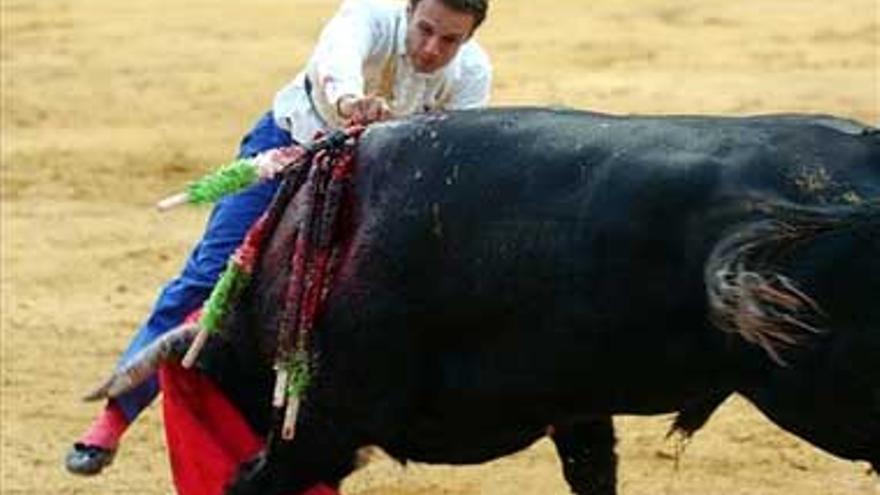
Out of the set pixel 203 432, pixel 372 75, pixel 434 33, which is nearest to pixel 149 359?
pixel 203 432

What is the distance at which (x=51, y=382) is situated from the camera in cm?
771

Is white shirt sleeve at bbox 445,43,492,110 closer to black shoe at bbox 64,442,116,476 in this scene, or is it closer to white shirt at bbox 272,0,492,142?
white shirt at bbox 272,0,492,142

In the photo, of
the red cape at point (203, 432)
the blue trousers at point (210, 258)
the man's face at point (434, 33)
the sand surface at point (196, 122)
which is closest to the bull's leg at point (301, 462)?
the red cape at point (203, 432)

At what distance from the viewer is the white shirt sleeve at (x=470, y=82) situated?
5062 mm

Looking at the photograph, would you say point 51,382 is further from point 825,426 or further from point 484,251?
point 825,426

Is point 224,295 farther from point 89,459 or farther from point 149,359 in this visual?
point 89,459

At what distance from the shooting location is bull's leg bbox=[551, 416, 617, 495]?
5098 millimetres

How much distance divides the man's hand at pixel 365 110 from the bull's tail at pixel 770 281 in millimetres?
1025

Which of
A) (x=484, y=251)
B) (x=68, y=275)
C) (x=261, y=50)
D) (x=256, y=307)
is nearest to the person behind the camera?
(x=484, y=251)

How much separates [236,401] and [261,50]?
9.62 meters

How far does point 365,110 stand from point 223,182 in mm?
366

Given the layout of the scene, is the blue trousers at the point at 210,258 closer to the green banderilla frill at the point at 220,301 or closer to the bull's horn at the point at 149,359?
the bull's horn at the point at 149,359

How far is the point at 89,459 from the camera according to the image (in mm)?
5180

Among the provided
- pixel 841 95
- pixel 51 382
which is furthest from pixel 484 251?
pixel 841 95
